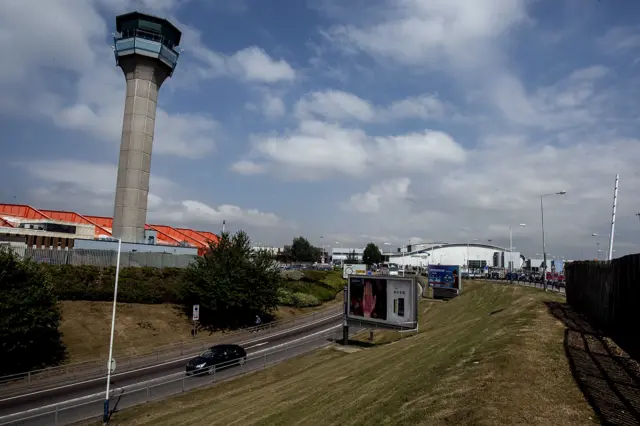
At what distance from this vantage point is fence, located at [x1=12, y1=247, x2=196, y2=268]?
47.1 metres

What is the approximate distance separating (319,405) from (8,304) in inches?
977

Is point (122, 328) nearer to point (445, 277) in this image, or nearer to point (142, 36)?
point (445, 277)

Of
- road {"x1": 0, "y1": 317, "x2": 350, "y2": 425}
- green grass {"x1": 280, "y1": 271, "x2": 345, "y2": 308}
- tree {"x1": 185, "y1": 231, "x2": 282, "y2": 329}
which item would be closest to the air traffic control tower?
tree {"x1": 185, "y1": 231, "x2": 282, "y2": 329}

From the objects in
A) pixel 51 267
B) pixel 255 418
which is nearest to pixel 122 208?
pixel 51 267

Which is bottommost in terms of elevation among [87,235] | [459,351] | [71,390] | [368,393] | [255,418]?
[71,390]

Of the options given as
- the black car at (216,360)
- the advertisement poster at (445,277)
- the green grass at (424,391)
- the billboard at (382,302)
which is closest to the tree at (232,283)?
the billboard at (382,302)

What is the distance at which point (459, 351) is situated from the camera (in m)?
19.1

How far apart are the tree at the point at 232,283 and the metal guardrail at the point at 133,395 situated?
13989 millimetres

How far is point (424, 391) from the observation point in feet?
46.2

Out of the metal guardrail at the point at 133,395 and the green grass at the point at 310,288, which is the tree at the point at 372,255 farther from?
the metal guardrail at the point at 133,395

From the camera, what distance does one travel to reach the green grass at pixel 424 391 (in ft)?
→ 37.5

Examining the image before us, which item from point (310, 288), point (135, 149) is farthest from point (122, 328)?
point (135, 149)

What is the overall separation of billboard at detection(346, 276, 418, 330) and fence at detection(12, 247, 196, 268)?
99.4 ft

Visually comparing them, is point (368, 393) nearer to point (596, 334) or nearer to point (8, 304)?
point (596, 334)
